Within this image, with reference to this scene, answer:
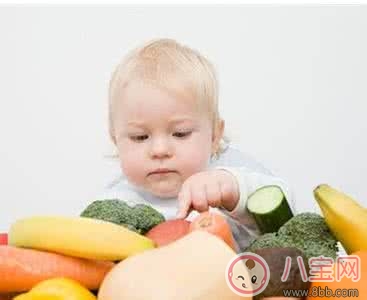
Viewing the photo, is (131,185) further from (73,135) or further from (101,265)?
(101,265)

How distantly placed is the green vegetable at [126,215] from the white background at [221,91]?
747mm

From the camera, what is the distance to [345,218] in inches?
27.2

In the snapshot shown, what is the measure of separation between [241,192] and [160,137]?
282 millimetres

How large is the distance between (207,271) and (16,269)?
0.57ft

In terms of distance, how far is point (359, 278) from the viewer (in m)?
0.58

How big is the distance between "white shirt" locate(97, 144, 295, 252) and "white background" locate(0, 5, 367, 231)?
0.30 feet

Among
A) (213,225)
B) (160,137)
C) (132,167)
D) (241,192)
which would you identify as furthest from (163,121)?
(213,225)

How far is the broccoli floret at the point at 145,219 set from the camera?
2.45 feet

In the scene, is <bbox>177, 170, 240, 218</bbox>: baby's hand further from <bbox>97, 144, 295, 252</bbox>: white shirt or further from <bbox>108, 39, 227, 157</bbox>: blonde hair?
<bbox>108, 39, 227, 157</bbox>: blonde hair

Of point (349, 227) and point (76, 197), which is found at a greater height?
point (349, 227)

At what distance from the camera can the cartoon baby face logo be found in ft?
1.78

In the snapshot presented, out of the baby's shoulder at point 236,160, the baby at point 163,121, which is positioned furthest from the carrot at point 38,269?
the baby's shoulder at point 236,160

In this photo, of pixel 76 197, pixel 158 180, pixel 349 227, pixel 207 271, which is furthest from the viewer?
pixel 76 197

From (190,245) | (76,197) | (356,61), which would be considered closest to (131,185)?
(76,197)
